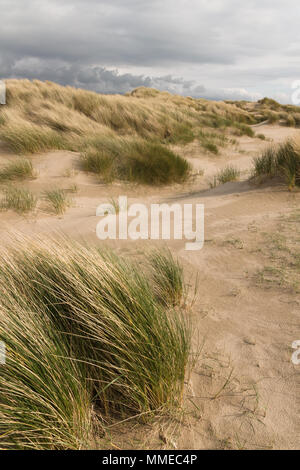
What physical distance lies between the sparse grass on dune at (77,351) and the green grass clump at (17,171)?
4891mm

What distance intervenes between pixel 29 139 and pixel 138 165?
2776mm

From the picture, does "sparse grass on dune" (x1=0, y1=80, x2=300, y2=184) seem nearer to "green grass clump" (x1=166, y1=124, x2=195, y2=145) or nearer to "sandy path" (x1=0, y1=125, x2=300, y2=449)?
"green grass clump" (x1=166, y1=124, x2=195, y2=145)

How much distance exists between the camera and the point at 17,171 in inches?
253

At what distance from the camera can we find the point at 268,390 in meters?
1.67

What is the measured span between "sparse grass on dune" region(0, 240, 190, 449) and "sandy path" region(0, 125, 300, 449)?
222mm

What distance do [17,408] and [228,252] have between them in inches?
102

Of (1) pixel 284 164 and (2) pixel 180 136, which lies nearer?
(1) pixel 284 164

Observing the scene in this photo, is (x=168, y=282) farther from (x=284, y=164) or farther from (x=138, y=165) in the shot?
(x=138, y=165)

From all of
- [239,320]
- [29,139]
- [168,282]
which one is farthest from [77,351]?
[29,139]

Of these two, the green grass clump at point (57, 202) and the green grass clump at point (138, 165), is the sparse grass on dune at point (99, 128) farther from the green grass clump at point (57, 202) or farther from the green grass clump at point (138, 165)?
the green grass clump at point (57, 202)

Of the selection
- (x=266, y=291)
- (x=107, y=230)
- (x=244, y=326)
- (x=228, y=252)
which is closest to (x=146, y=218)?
(x=107, y=230)

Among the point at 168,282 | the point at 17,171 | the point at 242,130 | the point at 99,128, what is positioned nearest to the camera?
the point at 168,282

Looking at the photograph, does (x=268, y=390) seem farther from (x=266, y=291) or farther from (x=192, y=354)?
(x=266, y=291)

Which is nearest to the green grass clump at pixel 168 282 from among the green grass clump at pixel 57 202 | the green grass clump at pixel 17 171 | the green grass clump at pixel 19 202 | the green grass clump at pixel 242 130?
the green grass clump at pixel 57 202
